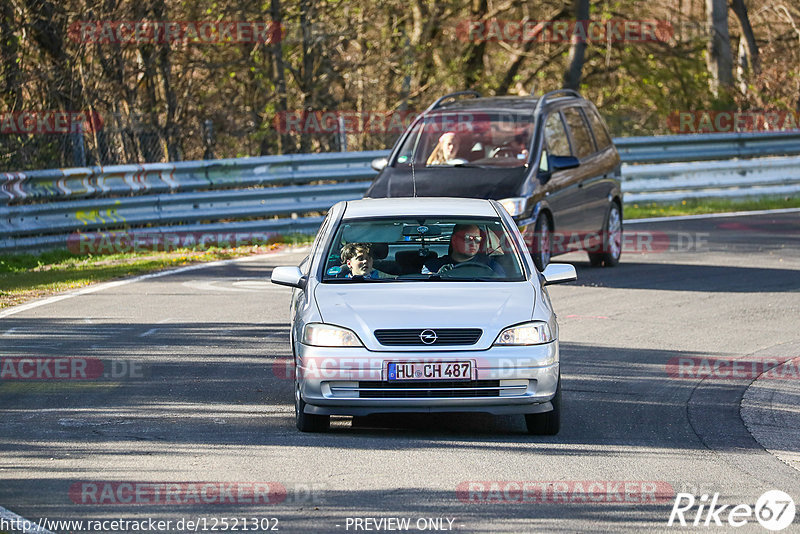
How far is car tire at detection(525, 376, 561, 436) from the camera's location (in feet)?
24.8

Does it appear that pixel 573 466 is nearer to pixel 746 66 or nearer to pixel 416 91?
pixel 416 91

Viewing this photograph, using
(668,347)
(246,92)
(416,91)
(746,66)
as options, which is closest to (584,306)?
(668,347)

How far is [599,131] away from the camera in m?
16.0

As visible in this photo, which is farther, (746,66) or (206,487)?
(746,66)

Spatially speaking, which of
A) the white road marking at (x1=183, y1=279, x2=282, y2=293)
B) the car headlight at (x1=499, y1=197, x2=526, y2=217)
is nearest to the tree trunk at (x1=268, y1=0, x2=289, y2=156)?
the white road marking at (x1=183, y1=279, x2=282, y2=293)

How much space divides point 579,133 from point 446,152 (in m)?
1.96

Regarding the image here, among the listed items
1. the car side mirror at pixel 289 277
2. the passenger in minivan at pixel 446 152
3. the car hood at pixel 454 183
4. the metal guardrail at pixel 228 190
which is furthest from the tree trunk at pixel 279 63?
the car side mirror at pixel 289 277

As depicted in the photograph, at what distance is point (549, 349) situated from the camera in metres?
7.52

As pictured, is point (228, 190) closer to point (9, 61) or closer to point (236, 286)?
point (9, 61)

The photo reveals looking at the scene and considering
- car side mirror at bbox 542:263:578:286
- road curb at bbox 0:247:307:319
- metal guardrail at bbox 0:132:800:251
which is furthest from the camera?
metal guardrail at bbox 0:132:800:251

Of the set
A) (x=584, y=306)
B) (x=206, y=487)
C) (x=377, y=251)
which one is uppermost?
(x=377, y=251)

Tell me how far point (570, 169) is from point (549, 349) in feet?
23.9

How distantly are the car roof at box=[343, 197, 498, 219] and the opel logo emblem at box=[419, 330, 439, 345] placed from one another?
4.64ft

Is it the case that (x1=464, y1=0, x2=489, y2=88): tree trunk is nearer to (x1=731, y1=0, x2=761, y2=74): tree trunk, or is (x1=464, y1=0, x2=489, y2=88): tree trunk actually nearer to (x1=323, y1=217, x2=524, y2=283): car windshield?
(x1=731, y1=0, x2=761, y2=74): tree trunk
